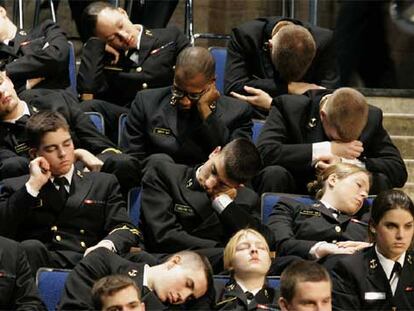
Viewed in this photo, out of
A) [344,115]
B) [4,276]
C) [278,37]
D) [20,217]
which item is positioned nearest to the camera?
[4,276]

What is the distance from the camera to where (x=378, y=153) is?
5738mm

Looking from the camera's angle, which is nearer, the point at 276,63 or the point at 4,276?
the point at 4,276

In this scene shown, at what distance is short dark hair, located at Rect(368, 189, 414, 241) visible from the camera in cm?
483

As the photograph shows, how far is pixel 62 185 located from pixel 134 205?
1.10ft

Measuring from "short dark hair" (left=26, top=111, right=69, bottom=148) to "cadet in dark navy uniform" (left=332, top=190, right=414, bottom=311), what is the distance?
3.67ft

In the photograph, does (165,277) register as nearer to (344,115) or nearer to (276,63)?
(344,115)

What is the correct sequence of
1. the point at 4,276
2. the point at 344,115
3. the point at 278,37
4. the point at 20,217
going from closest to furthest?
the point at 4,276 → the point at 20,217 → the point at 344,115 → the point at 278,37

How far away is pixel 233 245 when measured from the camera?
487 cm

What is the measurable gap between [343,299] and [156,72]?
1.91m

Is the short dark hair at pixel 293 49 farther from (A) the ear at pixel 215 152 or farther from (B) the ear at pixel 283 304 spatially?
(B) the ear at pixel 283 304

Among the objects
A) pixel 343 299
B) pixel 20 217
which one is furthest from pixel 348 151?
pixel 20 217

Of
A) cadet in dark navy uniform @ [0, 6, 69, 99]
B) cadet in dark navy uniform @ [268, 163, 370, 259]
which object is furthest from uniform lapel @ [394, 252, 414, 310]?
cadet in dark navy uniform @ [0, 6, 69, 99]

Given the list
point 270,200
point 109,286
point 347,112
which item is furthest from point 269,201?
point 109,286

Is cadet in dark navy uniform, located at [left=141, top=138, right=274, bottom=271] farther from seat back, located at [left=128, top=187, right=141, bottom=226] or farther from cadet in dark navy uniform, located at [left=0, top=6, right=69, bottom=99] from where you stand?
cadet in dark navy uniform, located at [left=0, top=6, right=69, bottom=99]
